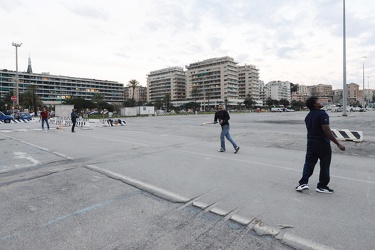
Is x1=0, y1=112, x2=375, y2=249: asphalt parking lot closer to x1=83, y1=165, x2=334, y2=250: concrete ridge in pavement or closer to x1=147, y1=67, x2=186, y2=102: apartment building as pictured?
x1=83, y1=165, x2=334, y2=250: concrete ridge in pavement

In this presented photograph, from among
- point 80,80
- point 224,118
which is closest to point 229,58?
point 80,80

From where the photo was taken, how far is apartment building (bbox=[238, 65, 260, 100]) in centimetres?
18450

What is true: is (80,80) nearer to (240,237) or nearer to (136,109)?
(136,109)

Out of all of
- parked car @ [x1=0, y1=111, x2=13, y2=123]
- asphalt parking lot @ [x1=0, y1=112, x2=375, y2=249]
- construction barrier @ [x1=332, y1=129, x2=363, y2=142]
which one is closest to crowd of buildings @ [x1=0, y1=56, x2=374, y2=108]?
parked car @ [x1=0, y1=111, x2=13, y2=123]

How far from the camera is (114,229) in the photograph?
326 cm

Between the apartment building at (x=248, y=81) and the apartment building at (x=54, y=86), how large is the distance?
93.7m

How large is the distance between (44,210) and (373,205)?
17.2 ft

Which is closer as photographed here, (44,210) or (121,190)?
(44,210)

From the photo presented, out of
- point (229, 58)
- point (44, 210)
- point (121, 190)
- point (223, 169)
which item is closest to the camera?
point (44, 210)

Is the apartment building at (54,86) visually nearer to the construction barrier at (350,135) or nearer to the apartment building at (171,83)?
the apartment building at (171,83)

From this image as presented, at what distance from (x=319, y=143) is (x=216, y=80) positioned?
166 m

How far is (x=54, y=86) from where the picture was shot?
150 metres

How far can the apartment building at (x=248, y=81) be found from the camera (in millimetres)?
184500

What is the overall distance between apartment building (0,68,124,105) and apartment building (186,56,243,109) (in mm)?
62202
